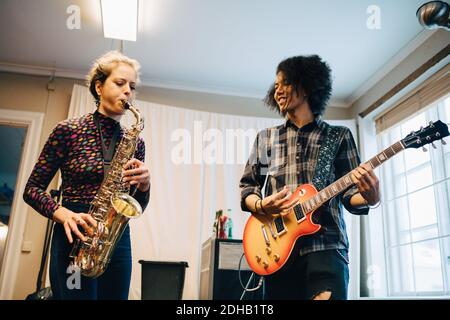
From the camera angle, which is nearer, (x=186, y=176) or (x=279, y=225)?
(x=279, y=225)

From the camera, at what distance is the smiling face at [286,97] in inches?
60.5

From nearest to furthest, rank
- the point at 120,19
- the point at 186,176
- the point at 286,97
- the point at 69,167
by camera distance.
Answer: the point at 69,167, the point at 286,97, the point at 120,19, the point at 186,176

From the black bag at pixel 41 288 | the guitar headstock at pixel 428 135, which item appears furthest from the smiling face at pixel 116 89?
the black bag at pixel 41 288

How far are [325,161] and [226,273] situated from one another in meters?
1.48

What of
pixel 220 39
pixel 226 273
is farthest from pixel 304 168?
pixel 220 39

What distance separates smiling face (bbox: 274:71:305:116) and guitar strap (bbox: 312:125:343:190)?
227 mm

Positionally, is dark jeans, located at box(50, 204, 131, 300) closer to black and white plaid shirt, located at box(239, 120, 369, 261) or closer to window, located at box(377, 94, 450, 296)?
black and white plaid shirt, located at box(239, 120, 369, 261)

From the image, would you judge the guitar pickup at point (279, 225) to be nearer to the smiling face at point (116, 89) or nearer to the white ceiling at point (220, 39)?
the smiling face at point (116, 89)

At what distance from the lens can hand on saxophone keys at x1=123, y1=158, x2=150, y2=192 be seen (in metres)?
1.25

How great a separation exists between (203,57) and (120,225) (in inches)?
92.4

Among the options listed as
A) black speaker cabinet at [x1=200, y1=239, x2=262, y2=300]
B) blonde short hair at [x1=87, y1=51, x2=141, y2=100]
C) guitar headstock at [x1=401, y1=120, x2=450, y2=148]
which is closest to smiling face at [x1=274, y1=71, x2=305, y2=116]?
guitar headstock at [x1=401, y1=120, x2=450, y2=148]

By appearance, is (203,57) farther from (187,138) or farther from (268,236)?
(268,236)

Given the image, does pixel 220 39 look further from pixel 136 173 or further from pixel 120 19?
pixel 136 173

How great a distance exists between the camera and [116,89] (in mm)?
1340
